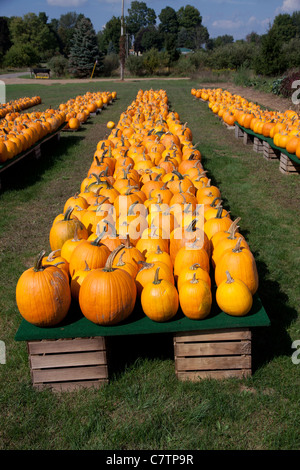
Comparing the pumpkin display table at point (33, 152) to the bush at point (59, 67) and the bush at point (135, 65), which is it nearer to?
the bush at point (135, 65)

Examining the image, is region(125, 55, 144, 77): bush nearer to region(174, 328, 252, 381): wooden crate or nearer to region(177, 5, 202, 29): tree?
region(174, 328, 252, 381): wooden crate

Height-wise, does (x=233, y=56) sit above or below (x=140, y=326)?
above

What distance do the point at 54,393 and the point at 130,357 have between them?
668 millimetres

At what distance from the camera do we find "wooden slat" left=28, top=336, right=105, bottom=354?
2.89 metres

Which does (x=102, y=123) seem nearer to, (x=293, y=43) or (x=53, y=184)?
(x=53, y=184)

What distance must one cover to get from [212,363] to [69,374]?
1.08 metres

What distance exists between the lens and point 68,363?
2955 mm

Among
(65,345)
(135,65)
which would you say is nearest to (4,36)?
(135,65)

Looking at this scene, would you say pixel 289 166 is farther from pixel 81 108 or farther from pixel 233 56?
pixel 233 56

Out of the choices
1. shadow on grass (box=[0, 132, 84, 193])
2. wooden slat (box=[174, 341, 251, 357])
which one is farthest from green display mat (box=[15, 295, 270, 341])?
shadow on grass (box=[0, 132, 84, 193])

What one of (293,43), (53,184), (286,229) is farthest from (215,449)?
(293,43)

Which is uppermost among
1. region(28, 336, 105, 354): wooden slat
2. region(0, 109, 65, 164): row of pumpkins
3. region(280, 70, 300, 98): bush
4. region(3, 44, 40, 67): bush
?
region(3, 44, 40, 67): bush

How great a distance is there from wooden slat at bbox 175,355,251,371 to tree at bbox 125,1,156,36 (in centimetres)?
13394

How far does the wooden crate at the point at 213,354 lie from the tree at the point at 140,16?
133917 millimetres
